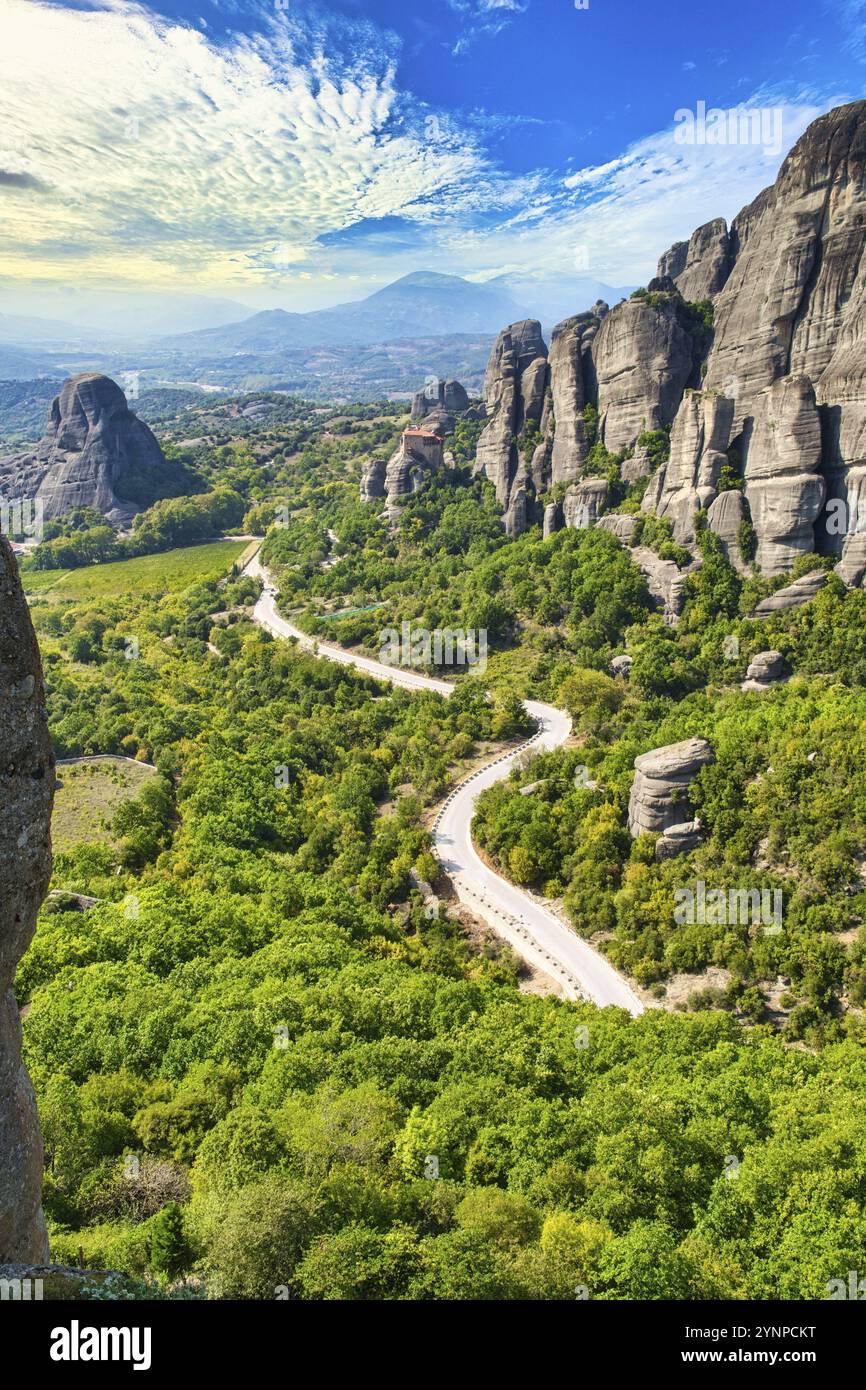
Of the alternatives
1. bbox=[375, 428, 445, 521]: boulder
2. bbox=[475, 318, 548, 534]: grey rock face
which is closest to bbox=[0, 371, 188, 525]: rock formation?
bbox=[375, 428, 445, 521]: boulder

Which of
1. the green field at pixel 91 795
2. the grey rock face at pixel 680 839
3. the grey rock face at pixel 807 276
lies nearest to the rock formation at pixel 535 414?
the grey rock face at pixel 807 276

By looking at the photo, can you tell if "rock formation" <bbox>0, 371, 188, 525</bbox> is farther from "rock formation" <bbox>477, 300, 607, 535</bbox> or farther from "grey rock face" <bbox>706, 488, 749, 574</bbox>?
"grey rock face" <bbox>706, 488, 749, 574</bbox>

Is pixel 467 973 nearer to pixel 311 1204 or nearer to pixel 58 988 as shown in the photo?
pixel 58 988

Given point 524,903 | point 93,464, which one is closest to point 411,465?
point 93,464

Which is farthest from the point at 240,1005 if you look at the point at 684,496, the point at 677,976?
the point at 684,496

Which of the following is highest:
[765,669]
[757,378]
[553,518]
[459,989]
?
[757,378]

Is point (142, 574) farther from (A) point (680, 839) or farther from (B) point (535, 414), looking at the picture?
(A) point (680, 839)

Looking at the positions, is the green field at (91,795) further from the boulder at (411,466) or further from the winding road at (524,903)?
the boulder at (411,466)
